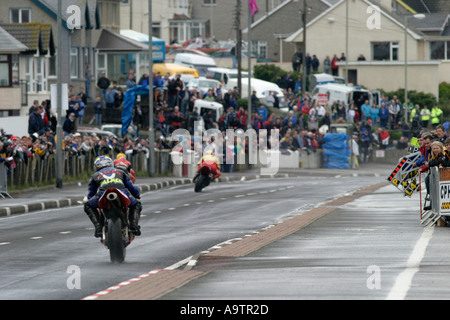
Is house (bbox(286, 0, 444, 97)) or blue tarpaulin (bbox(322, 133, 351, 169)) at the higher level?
house (bbox(286, 0, 444, 97))

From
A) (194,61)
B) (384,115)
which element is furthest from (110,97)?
(194,61)

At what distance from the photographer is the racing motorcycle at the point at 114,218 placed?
624 inches

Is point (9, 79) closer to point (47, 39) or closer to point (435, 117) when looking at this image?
point (47, 39)

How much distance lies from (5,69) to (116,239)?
133 feet

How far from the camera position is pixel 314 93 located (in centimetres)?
6956

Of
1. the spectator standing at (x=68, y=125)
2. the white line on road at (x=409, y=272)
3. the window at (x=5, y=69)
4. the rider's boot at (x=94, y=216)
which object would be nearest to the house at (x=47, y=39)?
the window at (x=5, y=69)

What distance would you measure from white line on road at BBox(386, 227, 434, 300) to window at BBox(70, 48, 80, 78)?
47530 mm

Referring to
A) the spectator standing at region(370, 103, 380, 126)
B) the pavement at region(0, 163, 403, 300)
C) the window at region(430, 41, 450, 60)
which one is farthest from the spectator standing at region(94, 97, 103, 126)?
the window at region(430, 41, 450, 60)

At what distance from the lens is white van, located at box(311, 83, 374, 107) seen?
227 feet

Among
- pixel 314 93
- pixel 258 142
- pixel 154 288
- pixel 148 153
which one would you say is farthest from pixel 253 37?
pixel 154 288

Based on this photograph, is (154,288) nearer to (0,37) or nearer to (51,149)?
(51,149)

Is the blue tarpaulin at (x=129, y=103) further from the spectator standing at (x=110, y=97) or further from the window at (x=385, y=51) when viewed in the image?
the window at (x=385, y=51)

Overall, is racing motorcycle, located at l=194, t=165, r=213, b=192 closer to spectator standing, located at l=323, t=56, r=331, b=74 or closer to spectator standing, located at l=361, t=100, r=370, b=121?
spectator standing, located at l=361, t=100, r=370, b=121
